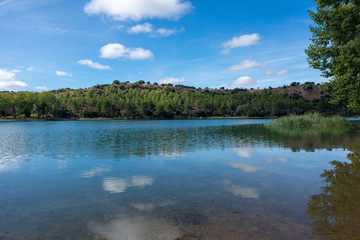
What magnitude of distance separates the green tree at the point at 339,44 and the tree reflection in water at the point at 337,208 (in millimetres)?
10009

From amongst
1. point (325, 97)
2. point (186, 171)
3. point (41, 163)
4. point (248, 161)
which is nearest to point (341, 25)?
point (248, 161)

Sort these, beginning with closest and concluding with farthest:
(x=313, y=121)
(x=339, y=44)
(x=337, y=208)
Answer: (x=337, y=208), (x=339, y=44), (x=313, y=121)

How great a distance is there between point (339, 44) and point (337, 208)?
18.3 m

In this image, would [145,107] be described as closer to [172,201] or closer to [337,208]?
[172,201]

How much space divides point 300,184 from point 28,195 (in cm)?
1021

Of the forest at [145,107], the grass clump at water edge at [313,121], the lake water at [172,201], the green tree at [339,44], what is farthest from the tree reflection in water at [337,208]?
the forest at [145,107]

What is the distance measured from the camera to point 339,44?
19.2m

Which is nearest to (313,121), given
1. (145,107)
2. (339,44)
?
(339,44)

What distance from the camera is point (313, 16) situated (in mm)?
19344

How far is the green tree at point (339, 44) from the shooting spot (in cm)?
1593

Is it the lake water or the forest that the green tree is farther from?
the forest

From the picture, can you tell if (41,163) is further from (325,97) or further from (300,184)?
(325,97)

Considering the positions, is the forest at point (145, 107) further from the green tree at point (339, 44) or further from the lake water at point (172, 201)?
the lake water at point (172, 201)

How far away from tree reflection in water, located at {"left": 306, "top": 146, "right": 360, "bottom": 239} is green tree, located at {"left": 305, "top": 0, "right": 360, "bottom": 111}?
394 inches
